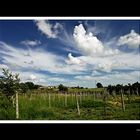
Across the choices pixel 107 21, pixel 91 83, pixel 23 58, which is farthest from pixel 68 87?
pixel 107 21

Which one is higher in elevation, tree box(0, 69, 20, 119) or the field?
tree box(0, 69, 20, 119)

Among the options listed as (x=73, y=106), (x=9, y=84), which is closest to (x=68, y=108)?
(x=73, y=106)

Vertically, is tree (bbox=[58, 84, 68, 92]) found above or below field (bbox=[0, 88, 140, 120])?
above

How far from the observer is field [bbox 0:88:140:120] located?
186 cm

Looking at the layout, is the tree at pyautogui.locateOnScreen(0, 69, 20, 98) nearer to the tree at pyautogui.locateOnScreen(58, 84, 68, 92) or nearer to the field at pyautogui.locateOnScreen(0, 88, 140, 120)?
the field at pyautogui.locateOnScreen(0, 88, 140, 120)

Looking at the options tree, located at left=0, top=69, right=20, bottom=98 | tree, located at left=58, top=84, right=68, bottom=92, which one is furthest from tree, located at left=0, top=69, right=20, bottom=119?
tree, located at left=58, top=84, right=68, bottom=92

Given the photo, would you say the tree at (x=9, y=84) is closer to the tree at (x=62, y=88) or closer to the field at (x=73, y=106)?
the field at (x=73, y=106)

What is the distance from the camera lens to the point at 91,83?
189cm

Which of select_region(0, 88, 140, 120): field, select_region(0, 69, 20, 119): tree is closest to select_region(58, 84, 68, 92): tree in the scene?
select_region(0, 88, 140, 120): field

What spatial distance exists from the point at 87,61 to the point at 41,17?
0.33 metres

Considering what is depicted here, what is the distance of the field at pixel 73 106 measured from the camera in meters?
1.86

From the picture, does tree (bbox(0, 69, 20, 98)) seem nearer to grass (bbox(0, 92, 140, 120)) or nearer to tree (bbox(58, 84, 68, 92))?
grass (bbox(0, 92, 140, 120))

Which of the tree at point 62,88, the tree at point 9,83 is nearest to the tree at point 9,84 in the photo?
the tree at point 9,83
